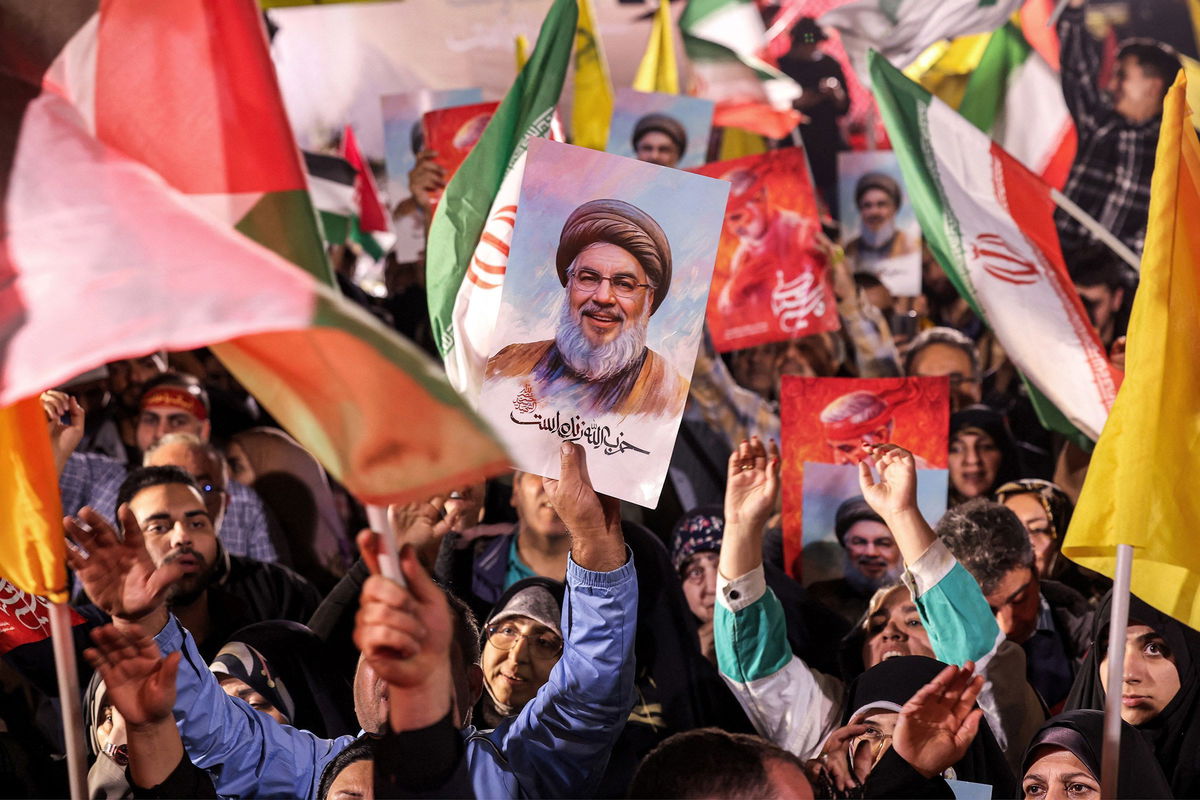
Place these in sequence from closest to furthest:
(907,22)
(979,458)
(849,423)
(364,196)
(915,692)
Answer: (915,692), (849,423), (979,458), (907,22), (364,196)

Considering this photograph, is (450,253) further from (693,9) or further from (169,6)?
(693,9)

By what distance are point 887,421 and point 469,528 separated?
4.17ft

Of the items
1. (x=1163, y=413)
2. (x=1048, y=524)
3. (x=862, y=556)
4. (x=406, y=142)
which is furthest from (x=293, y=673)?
(x=406, y=142)

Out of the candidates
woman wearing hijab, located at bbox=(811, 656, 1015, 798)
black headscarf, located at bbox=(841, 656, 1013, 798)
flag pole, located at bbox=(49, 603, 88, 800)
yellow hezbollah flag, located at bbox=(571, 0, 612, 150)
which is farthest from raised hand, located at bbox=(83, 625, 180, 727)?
yellow hezbollah flag, located at bbox=(571, 0, 612, 150)

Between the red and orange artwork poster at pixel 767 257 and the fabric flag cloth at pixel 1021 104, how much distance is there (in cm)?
209

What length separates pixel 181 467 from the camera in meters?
3.90

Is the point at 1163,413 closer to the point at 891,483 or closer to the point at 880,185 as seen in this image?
the point at 891,483

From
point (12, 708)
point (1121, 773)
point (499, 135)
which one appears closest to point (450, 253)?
point (499, 135)

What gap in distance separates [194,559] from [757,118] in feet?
12.9

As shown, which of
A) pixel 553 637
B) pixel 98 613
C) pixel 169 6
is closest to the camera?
pixel 169 6

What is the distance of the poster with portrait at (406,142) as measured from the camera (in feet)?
17.6

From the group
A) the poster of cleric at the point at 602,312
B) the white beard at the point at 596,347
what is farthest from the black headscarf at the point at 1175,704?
the white beard at the point at 596,347

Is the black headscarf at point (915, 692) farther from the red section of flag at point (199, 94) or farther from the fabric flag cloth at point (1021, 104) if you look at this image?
the fabric flag cloth at point (1021, 104)

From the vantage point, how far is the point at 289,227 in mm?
2486
